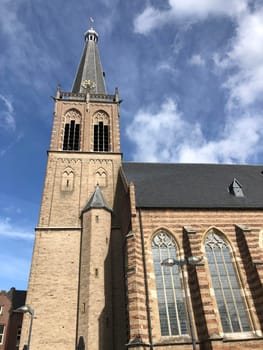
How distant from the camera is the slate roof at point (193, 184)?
17.0 metres

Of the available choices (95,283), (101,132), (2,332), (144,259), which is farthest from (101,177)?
(2,332)

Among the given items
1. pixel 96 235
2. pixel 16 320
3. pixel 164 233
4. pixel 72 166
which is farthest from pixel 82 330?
pixel 16 320

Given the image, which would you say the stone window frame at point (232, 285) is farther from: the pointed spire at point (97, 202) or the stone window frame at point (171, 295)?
the pointed spire at point (97, 202)

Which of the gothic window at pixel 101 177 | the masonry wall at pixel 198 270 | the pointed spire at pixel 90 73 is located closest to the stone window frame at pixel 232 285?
the masonry wall at pixel 198 270

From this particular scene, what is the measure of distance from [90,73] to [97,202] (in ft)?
58.8

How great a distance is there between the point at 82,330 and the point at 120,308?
93.1 inches

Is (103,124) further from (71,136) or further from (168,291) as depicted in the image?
(168,291)

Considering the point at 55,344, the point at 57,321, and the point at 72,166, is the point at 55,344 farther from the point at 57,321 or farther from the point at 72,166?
the point at 72,166

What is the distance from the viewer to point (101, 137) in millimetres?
24625

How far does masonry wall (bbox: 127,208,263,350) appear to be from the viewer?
1250 centimetres

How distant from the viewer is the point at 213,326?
1240cm

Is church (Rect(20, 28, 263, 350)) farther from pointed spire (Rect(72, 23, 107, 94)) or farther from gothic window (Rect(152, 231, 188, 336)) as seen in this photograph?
pointed spire (Rect(72, 23, 107, 94))

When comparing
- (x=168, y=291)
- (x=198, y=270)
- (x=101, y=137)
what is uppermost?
(x=101, y=137)

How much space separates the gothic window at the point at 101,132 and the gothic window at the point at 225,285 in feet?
40.2
